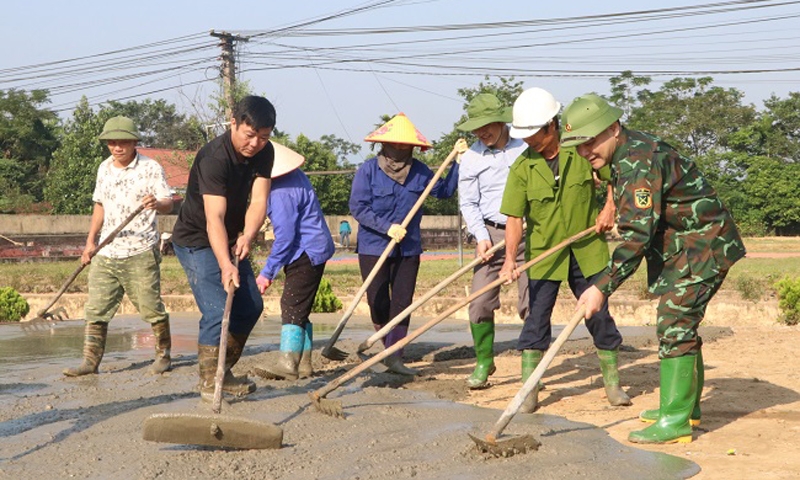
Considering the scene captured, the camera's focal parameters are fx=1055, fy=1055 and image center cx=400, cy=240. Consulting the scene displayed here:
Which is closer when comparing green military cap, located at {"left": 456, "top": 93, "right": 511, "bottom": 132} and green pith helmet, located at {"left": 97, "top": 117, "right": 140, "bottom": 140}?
green military cap, located at {"left": 456, "top": 93, "right": 511, "bottom": 132}

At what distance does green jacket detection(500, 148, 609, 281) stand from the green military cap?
33.6 inches

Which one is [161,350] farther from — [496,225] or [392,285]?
[496,225]

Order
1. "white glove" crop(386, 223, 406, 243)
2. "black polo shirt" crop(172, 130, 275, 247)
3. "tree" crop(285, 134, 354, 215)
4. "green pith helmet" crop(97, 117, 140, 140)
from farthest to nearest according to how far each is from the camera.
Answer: "tree" crop(285, 134, 354, 215)
"green pith helmet" crop(97, 117, 140, 140)
"white glove" crop(386, 223, 406, 243)
"black polo shirt" crop(172, 130, 275, 247)

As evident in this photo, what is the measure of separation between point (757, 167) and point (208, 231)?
143ft

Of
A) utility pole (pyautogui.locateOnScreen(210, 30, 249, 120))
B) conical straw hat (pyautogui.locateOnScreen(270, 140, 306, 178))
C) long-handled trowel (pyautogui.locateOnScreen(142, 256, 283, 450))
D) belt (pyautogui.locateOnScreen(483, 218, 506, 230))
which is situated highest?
utility pole (pyautogui.locateOnScreen(210, 30, 249, 120))

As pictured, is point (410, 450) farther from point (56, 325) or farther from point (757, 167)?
point (757, 167)

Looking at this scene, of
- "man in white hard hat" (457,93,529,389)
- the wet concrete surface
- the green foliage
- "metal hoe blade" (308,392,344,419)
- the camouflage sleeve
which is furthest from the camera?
the green foliage

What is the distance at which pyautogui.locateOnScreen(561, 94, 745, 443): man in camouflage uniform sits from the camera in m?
4.98

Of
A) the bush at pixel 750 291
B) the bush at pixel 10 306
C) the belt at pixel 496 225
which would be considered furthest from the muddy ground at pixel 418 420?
the bush at pixel 750 291

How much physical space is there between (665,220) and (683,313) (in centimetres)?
46

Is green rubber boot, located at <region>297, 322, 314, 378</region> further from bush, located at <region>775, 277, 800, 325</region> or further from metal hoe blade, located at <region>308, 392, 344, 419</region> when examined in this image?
bush, located at <region>775, 277, 800, 325</region>


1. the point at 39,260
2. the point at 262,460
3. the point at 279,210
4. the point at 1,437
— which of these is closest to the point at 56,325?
the point at 279,210

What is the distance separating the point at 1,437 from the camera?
18.4ft

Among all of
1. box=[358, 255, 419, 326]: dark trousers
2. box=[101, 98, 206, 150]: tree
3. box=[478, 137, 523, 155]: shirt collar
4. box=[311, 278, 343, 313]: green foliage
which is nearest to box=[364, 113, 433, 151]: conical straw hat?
box=[478, 137, 523, 155]: shirt collar
